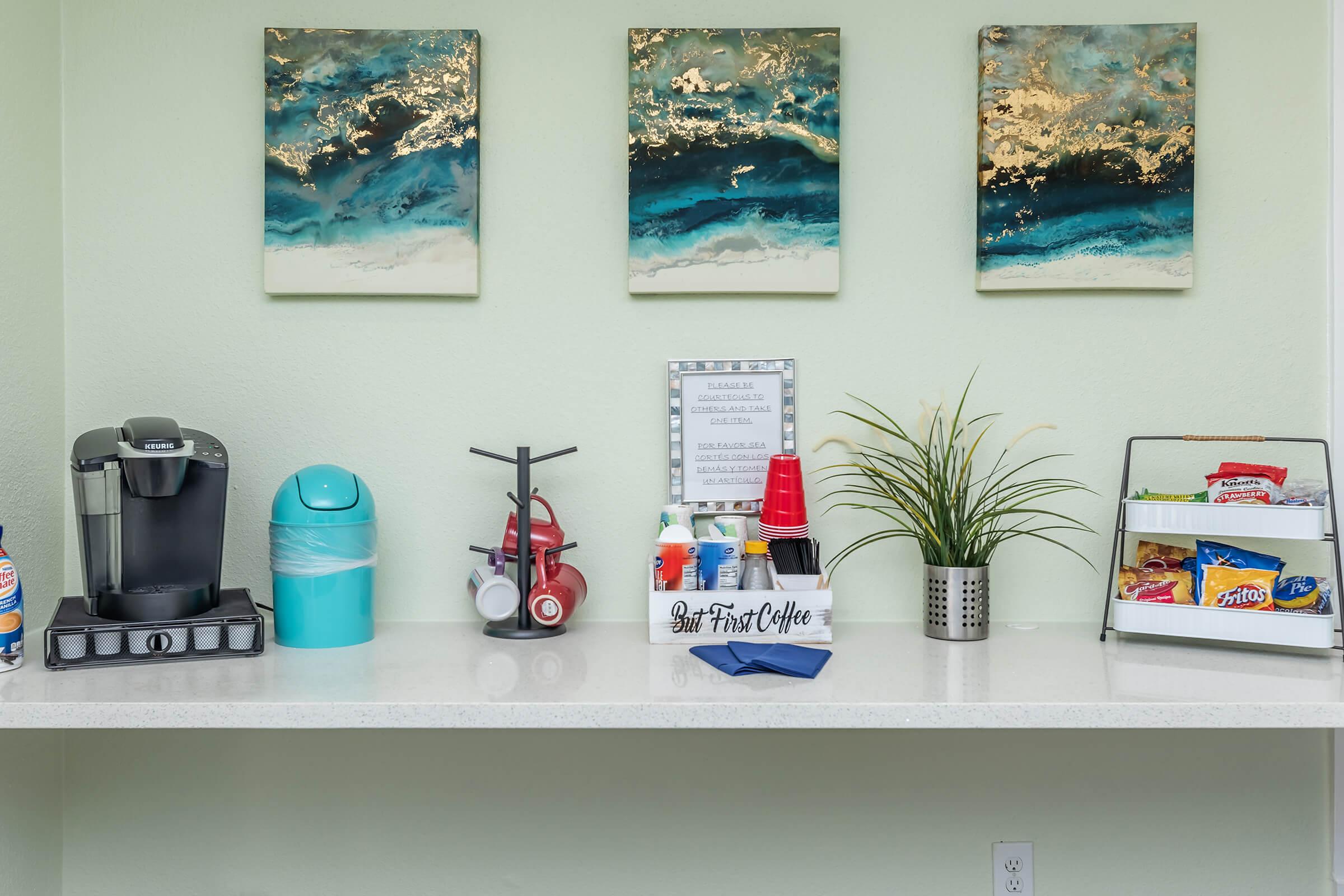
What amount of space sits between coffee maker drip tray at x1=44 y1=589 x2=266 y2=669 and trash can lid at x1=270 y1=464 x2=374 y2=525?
0.55 ft

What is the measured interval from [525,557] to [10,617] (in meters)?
0.73

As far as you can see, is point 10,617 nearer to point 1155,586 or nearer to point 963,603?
point 963,603

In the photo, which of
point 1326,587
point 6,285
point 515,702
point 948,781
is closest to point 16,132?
point 6,285

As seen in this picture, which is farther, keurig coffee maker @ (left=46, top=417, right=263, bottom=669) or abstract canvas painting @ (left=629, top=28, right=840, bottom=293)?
abstract canvas painting @ (left=629, top=28, right=840, bottom=293)

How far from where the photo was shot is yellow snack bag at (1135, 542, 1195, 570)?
1435 mm

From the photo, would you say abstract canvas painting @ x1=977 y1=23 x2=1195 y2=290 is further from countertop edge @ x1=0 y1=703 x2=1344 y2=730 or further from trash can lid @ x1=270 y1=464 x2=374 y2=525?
trash can lid @ x1=270 y1=464 x2=374 y2=525

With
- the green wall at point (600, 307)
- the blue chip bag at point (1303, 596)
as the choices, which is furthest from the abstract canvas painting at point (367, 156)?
the blue chip bag at point (1303, 596)

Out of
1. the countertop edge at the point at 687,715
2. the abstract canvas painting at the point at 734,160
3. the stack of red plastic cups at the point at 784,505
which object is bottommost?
the countertop edge at the point at 687,715

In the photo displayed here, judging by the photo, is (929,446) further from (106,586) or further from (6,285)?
(6,285)

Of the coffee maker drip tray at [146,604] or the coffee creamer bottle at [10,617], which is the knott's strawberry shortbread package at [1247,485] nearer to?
the coffee maker drip tray at [146,604]

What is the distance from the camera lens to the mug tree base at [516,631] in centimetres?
144

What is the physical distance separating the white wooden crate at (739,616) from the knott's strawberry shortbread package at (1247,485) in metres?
0.67

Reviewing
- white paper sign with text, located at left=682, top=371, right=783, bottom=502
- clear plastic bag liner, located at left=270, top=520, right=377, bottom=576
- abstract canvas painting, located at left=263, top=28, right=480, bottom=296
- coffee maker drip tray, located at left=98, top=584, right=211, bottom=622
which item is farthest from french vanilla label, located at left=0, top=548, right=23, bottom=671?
white paper sign with text, located at left=682, top=371, right=783, bottom=502

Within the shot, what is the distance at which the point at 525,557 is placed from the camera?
1424mm
